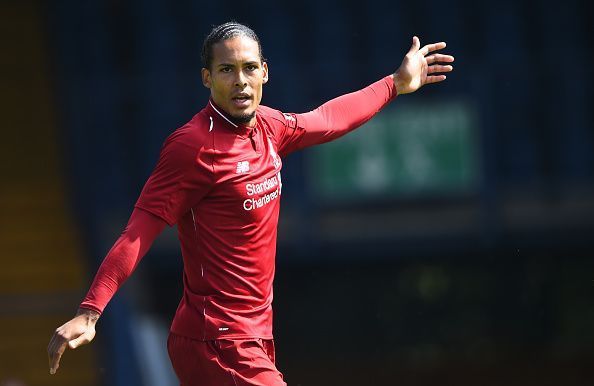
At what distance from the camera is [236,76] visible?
4961 millimetres

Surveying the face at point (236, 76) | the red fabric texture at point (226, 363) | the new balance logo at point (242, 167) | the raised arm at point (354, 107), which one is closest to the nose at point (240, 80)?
the face at point (236, 76)

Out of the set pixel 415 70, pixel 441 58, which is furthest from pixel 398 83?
pixel 441 58

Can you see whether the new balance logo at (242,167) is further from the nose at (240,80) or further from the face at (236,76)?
the nose at (240,80)

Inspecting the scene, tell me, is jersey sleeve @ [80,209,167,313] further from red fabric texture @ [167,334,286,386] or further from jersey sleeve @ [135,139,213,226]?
red fabric texture @ [167,334,286,386]

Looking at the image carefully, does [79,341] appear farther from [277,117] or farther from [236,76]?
[277,117]

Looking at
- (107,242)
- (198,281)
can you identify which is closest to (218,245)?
(198,281)

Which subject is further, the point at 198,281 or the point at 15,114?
the point at 15,114

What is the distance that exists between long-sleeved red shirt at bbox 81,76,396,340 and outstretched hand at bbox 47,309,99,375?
3.5 inches

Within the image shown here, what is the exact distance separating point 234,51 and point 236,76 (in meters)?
0.10

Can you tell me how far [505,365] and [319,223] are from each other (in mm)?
2530

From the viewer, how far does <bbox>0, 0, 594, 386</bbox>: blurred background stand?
41.9 feet

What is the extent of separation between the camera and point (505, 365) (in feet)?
43.0

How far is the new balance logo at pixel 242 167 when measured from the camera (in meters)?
4.94

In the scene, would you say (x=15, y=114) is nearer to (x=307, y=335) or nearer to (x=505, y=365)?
(x=307, y=335)
